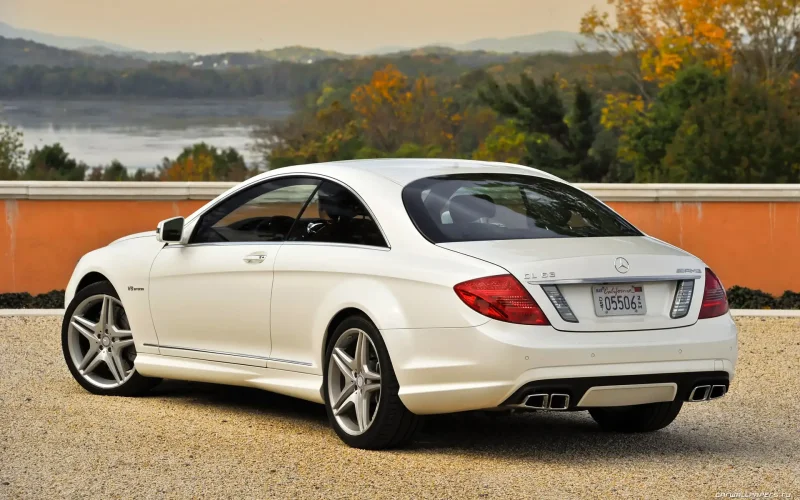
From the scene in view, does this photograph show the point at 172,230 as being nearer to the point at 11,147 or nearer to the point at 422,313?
the point at 422,313

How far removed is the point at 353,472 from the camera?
612 cm

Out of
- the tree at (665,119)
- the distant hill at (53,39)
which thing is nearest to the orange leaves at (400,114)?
the tree at (665,119)

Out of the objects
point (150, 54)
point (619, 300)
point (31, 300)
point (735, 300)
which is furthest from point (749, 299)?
point (150, 54)

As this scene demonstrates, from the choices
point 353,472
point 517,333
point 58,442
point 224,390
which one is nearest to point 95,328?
point 224,390

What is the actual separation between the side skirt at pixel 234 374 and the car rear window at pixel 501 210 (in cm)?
106

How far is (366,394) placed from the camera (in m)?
6.58

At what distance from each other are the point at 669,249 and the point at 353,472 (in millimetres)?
1938

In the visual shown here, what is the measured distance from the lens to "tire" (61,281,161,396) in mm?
8422

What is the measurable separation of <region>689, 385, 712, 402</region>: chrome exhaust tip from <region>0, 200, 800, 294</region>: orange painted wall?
11136mm

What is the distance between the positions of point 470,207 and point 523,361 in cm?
108

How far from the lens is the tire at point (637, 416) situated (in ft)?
23.6

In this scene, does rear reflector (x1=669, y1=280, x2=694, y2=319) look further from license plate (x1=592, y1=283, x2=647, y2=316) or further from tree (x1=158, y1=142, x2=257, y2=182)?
tree (x1=158, y1=142, x2=257, y2=182)

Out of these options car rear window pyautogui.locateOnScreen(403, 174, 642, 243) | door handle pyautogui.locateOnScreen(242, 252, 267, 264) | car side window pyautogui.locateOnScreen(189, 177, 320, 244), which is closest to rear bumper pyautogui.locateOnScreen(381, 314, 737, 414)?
car rear window pyautogui.locateOnScreen(403, 174, 642, 243)

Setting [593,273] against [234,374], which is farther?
[234,374]
